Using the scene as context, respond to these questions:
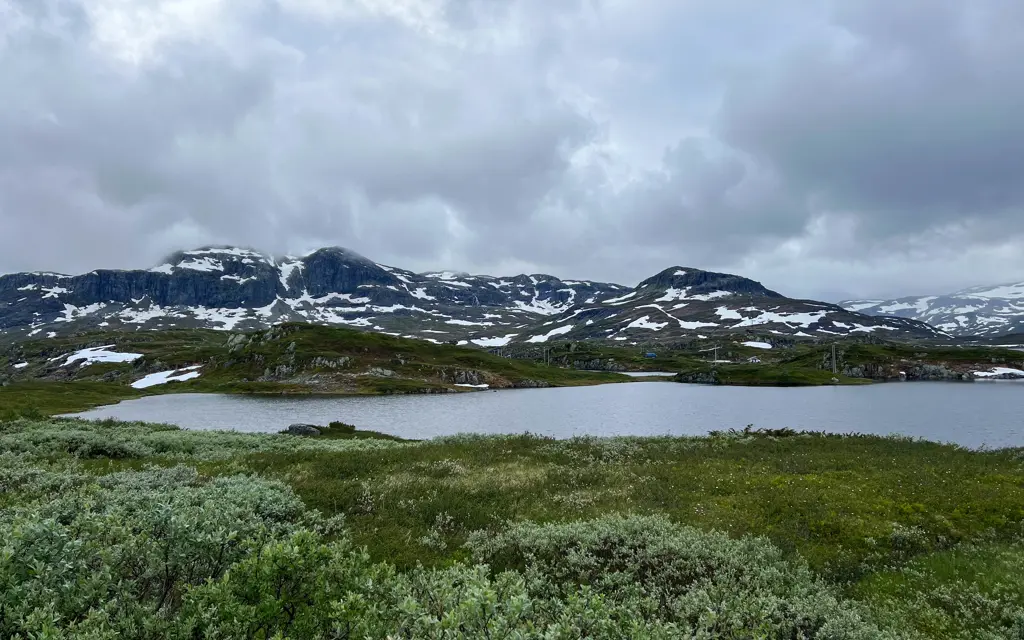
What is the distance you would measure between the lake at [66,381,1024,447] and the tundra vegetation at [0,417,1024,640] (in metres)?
33.7

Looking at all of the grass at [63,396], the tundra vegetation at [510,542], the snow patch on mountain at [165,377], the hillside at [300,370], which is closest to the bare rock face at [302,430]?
the tundra vegetation at [510,542]

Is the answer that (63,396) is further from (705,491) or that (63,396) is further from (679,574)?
(679,574)

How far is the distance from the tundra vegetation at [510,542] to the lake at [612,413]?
33724 mm

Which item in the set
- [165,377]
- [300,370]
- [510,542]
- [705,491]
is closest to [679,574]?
[510,542]

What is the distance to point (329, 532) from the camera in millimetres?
15953

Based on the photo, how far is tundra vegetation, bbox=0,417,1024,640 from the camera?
6.79 metres

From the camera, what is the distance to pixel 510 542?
1471 cm

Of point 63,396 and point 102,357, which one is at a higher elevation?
point 102,357

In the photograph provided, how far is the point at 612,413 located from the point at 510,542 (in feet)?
232

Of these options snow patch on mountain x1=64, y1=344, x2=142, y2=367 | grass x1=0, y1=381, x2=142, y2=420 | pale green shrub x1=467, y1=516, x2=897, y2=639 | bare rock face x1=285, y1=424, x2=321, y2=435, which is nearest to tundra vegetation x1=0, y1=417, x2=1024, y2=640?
pale green shrub x1=467, y1=516, x2=897, y2=639

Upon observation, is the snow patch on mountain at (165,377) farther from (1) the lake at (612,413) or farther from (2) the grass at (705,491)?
(2) the grass at (705,491)

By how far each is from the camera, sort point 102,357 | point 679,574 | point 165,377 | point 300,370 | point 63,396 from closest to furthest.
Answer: point 679,574, point 63,396, point 300,370, point 165,377, point 102,357

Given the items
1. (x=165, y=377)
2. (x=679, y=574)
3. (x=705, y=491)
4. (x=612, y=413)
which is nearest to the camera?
(x=679, y=574)

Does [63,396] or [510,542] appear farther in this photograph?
[63,396]
